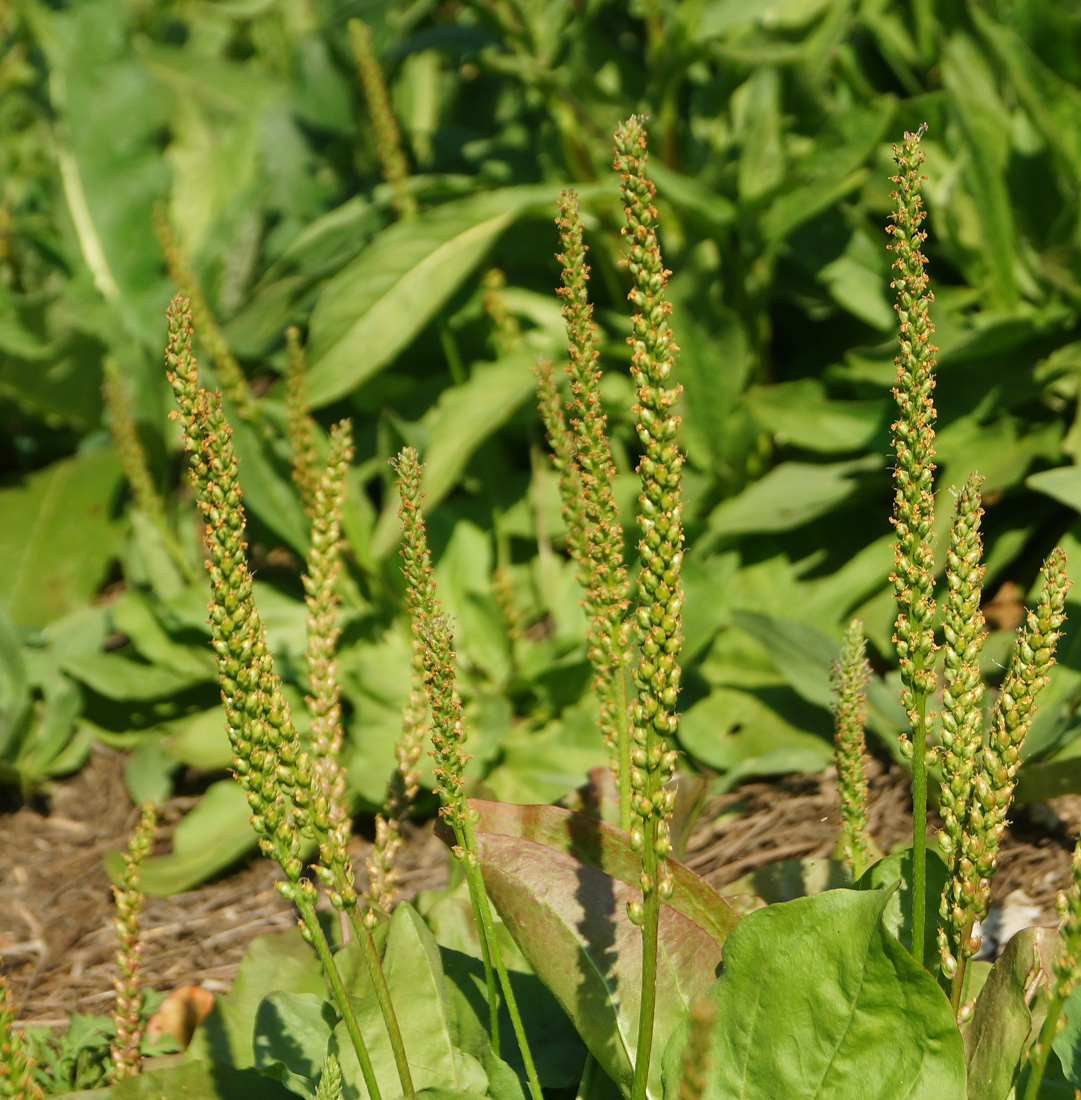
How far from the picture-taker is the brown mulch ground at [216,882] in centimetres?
268

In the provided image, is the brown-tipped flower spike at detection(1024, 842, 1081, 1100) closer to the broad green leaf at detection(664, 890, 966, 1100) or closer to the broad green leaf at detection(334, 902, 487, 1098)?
the broad green leaf at detection(664, 890, 966, 1100)

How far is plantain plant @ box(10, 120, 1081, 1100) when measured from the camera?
3.82ft

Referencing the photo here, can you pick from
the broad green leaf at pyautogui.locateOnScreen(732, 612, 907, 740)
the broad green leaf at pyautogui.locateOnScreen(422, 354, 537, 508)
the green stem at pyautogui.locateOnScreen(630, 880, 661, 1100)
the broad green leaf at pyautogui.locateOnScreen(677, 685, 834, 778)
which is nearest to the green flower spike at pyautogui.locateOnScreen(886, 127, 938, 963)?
the green stem at pyautogui.locateOnScreen(630, 880, 661, 1100)

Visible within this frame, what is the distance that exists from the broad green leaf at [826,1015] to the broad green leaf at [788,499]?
74.5 inches

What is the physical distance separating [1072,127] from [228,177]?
10.3ft

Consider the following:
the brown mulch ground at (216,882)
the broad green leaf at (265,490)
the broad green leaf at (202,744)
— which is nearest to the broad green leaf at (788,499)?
the brown mulch ground at (216,882)

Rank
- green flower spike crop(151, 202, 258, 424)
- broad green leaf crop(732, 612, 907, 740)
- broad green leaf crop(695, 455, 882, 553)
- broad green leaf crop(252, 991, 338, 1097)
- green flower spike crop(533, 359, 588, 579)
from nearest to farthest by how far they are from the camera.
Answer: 1. green flower spike crop(533, 359, 588, 579)
2. broad green leaf crop(252, 991, 338, 1097)
3. broad green leaf crop(732, 612, 907, 740)
4. green flower spike crop(151, 202, 258, 424)
5. broad green leaf crop(695, 455, 882, 553)

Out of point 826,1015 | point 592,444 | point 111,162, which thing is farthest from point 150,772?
point 111,162

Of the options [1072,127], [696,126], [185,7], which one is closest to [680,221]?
[696,126]

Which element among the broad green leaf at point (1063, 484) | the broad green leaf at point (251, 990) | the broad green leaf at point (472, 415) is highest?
the broad green leaf at point (472, 415)

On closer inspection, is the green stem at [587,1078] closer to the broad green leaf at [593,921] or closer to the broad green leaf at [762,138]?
the broad green leaf at [593,921]

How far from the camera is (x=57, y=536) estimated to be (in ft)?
13.9

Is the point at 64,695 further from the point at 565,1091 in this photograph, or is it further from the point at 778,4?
the point at 778,4

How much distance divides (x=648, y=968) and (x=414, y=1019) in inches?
23.4
